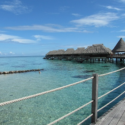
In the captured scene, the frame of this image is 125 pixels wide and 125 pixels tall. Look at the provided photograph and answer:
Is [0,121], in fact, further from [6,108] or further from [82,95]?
[82,95]

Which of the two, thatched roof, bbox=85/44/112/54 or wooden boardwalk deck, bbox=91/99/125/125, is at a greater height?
thatched roof, bbox=85/44/112/54

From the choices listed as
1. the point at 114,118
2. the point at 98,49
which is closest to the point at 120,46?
the point at 98,49

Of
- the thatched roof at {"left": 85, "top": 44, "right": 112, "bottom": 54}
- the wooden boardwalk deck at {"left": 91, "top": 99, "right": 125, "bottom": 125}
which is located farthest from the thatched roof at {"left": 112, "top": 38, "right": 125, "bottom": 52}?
the wooden boardwalk deck at {"left": 91, "top": 99, "right": 125, "bottom": 125}

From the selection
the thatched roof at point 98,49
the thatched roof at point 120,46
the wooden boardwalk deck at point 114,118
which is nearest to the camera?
the wooden boardwalk deck at point 114,118

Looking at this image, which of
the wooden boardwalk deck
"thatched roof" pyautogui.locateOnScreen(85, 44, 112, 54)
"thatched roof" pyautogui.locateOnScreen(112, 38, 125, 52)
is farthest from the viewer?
"thatched roof" pyautogui.locateOnScreen(85, 44, 112, 54)

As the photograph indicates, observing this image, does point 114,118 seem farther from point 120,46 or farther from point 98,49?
point 98,49

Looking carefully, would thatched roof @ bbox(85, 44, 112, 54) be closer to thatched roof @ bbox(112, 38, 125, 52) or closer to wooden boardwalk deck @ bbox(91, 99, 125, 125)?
thatched roof @ bbox(112, 38, 125, 52)

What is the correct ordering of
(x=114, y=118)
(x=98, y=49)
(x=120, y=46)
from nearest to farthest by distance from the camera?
(x=114, y=118), (x=120, y=46), (x=98, y=49)

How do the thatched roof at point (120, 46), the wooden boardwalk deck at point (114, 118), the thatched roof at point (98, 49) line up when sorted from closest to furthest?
the wooden boardwalk deck at point (114, 118)
the thatched roof at point (120, 46)
the thatched roof at point (98, 49)

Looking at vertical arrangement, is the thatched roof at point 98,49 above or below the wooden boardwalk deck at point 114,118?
above

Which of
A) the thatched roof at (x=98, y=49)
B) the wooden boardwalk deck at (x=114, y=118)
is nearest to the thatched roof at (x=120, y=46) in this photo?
the thatched roof at (x=98, y=49)

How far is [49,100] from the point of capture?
26.0 ft

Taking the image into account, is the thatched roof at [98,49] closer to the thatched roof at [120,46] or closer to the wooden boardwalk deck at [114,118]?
the thatched roof at [120,46]

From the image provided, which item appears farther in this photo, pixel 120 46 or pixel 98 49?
pixel 98 49
